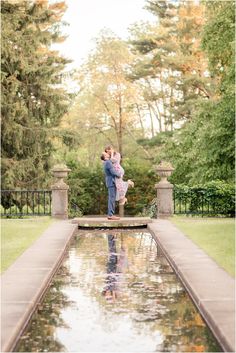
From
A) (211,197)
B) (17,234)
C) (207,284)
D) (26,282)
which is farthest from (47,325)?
(211,197)

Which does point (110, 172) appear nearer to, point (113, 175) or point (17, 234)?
point (113, 175)

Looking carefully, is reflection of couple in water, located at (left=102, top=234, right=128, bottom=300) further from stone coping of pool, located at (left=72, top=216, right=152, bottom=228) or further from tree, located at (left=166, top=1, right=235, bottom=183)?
tree, located at (left=166, top=1, right=235, bottom=183)

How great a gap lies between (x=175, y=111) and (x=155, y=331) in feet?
135

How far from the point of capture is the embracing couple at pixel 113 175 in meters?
21.0

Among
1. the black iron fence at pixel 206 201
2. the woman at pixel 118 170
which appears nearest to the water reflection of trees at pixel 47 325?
the woman at pixel 118 170

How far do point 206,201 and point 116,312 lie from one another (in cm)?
1692

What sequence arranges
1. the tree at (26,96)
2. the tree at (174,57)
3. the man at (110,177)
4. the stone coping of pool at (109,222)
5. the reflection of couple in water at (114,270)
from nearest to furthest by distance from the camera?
the reflection of couple in water at (114,270) < the man at (110,177) < the stone coping of pool at (109,222) < the tree at (26,96) < the tree at (174,57)

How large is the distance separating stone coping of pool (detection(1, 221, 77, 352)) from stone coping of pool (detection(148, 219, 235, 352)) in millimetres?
2098

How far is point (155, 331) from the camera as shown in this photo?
7.14 m

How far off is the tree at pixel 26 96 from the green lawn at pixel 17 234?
11.0 meters

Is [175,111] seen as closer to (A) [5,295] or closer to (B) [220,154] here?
(B) [220,154]

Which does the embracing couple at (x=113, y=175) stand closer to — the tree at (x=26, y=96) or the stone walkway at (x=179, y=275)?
the stone walkway at (x=179, y=275)

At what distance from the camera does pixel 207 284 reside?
9.55 m

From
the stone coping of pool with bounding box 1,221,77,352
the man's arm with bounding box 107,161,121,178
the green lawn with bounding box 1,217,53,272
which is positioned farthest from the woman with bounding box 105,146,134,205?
the stone coping of pool with bounding box 1,221,77,352
